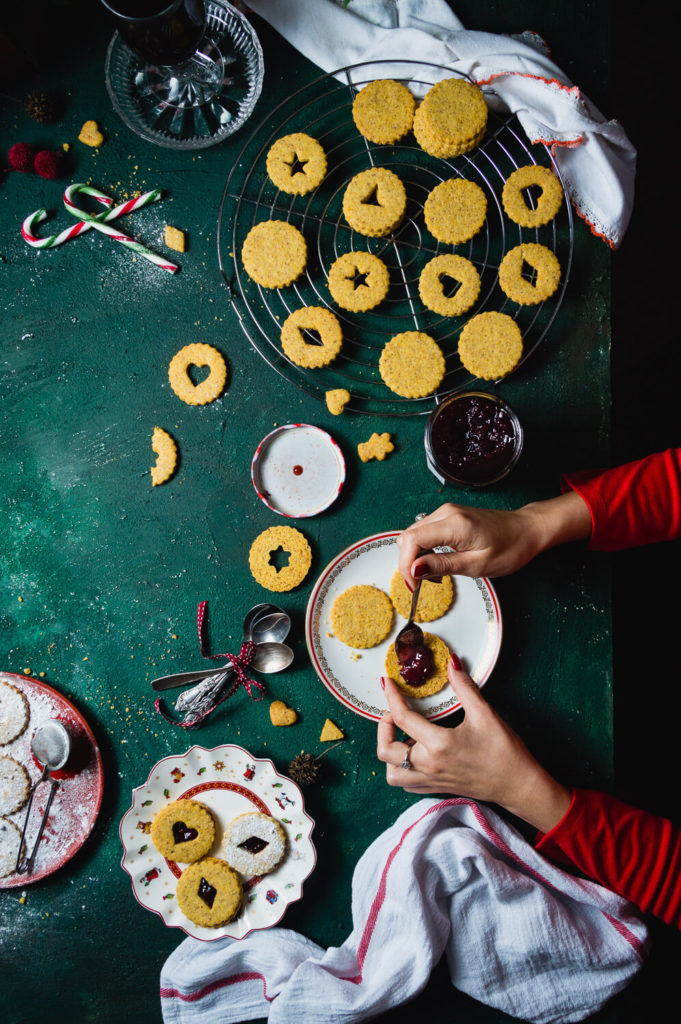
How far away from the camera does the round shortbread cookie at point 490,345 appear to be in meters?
2.14

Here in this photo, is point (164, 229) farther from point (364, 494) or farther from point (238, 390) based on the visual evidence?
point (364, 494)

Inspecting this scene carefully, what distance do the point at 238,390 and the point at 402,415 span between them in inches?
22.5

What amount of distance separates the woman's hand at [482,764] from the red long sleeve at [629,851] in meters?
0.06

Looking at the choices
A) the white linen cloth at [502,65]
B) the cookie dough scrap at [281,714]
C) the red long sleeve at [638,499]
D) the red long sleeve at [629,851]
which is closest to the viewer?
the red long sleeve at [629,851]

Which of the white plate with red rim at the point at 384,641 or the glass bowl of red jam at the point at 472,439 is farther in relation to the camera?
the white plate with red rim at the point at 384,641

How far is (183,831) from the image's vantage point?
2.17 meters

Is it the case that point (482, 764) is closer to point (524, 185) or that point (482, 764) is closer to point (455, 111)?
point (524, 185)

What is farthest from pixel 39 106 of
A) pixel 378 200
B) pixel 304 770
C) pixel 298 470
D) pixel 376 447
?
pixel 304 770

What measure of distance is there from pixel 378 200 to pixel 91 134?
1018mm

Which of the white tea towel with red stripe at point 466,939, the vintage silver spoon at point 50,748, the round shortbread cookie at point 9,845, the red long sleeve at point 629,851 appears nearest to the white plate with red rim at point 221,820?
the white tea towel with red stripe at point 466,939

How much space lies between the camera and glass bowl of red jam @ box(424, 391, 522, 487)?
6.65 feet

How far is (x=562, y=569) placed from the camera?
2.22 metres

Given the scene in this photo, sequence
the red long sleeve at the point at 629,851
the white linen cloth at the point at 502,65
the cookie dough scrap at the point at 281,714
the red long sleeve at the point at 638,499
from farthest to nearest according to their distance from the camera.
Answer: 1. the cookie dough scrap at the point at 281,714
2. the white linen cloth at the point at 502,65
3. the red long sleeve at the point at 638,499
4. the red long sleeve at the point at 629,851

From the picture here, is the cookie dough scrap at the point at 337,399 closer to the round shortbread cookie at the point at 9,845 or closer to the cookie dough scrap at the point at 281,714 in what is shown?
the cookie dough scrap at the point at 281,714
